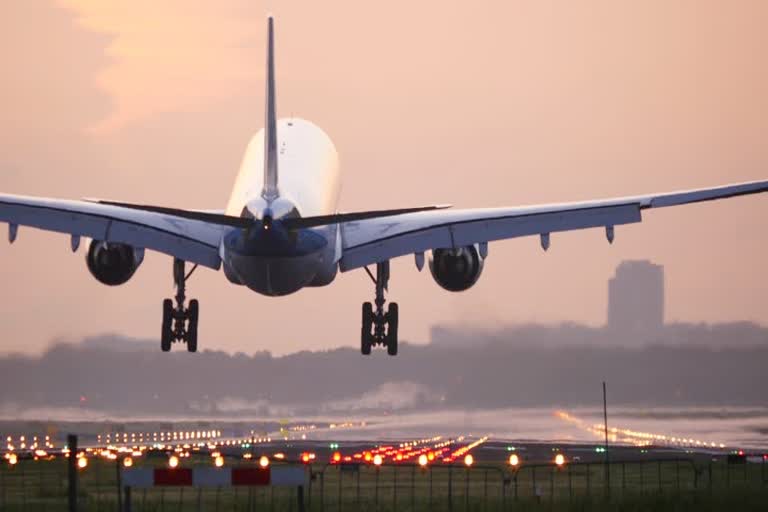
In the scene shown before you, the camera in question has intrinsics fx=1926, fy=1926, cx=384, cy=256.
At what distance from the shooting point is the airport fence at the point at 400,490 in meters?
36.5

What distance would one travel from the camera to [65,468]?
1943 inches

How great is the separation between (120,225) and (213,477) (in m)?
21.0

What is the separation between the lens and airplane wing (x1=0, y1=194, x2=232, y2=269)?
4956 cm

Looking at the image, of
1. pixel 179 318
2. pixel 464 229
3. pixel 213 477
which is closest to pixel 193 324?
pixel 179 318

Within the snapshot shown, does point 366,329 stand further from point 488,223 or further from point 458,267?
point 488,223

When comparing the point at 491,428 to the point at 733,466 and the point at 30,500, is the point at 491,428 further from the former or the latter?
the point at 30,500

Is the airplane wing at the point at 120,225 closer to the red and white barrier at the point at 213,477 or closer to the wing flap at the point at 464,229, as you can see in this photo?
the wing flap at the point at 464,229

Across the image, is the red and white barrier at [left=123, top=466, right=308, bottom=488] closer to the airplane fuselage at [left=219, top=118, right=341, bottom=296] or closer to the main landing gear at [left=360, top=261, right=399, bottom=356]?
the airplane fuselage at [left=219, top=118, right=341, bottom=296]

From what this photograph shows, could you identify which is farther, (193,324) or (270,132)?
(193,324)

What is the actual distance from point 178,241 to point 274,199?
540cm

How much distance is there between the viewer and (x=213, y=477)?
29953 mm

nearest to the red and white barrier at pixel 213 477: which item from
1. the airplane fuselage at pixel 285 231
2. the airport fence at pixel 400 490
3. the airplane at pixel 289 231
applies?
the airport fence at pixel 400 490

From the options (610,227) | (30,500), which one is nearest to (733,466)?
(610,227)

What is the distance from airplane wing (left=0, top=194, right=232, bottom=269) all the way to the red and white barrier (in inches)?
718
